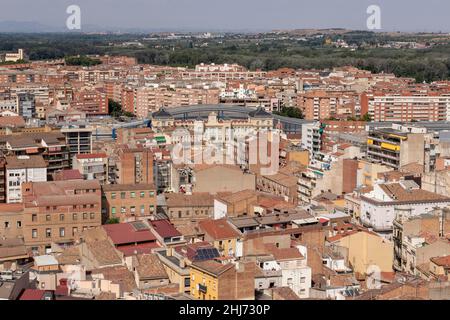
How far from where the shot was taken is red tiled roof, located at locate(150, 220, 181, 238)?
589 cm

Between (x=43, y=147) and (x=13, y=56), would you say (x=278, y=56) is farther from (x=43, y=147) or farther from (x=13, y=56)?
(x=43, y=147)

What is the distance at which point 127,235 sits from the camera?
233 inches

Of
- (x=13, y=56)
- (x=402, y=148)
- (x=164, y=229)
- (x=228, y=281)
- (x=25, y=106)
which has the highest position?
(x=13, y=56)

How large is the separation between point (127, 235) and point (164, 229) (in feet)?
1.01

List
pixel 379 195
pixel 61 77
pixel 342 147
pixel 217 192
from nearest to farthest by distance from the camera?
pixel 379 195 < pixel 217 192 < pixel 342 147 < pixel 61 77

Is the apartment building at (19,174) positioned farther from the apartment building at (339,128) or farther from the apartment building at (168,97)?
the apartment building at (168,97)

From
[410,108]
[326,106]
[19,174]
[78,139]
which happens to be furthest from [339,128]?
[19,174]

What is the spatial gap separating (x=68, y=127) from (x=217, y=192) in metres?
2.61

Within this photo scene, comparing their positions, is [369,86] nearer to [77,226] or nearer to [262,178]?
[262,178]

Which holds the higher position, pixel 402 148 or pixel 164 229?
pixel 402 148

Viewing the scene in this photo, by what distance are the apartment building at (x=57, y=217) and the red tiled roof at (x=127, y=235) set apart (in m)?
0.67

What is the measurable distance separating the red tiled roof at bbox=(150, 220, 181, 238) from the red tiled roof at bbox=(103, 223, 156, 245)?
68 millimetres
